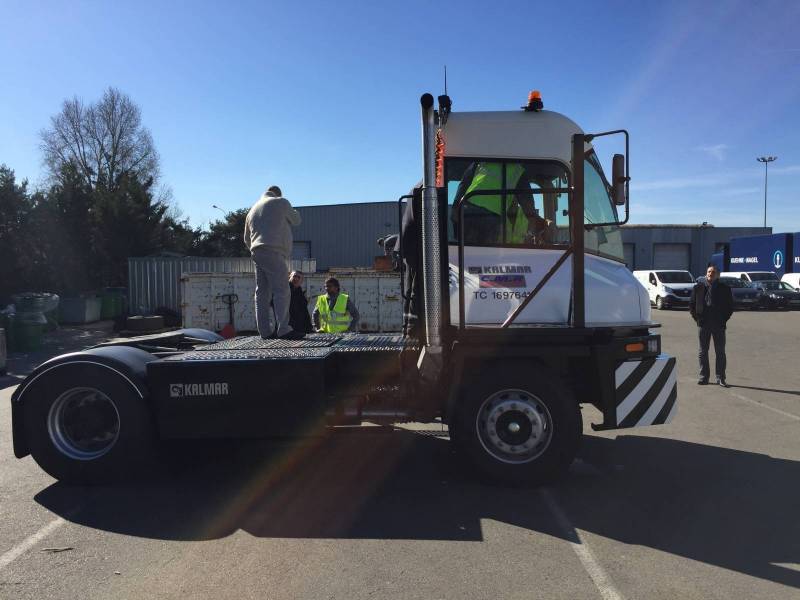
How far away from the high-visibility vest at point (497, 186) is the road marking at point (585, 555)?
7.21 feet

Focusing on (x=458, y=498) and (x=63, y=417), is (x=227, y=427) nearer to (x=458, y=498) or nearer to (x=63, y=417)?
(x=63, y=417)

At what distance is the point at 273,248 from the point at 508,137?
2.75 m

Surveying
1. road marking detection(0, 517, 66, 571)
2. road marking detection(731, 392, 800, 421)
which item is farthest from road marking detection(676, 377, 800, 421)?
road marking detection(0, 517, 66, 571)

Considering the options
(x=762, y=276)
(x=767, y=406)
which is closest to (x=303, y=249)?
(x=762, y=276)

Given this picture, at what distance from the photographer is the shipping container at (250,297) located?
54.3 ft

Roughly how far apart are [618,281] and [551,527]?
2.17 meters

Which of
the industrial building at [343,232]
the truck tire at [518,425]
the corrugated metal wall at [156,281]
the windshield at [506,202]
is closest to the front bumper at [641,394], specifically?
the truck tire at [518,425]

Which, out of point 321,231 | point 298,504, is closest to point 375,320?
point 298,504

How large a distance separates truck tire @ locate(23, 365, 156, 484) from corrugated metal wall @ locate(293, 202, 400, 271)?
3451 centimetres

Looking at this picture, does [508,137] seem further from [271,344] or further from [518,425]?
[271,344]

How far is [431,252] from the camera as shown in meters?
4.80

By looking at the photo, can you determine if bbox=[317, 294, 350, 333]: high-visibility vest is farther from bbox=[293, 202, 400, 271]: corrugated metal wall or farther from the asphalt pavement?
bbox=[293, 202, 400, 271]: corrugated metal wall

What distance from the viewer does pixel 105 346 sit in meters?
5.51

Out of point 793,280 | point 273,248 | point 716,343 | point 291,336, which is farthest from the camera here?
point 793,280
